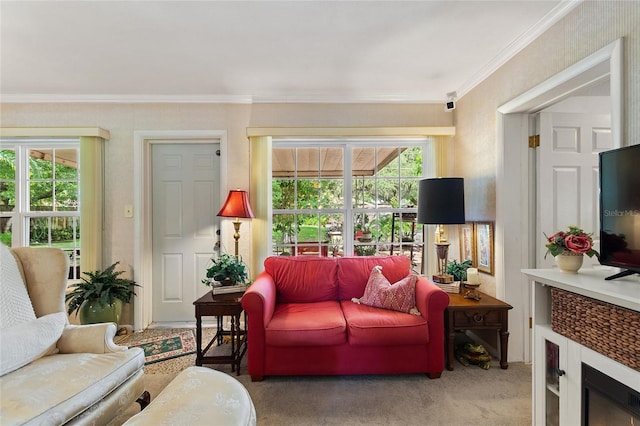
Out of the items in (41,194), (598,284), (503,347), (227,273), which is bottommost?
(503,347)

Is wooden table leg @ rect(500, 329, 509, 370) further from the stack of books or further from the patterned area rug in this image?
the patterned area rug

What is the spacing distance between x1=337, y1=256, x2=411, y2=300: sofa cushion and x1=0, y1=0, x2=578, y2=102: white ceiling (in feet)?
5.62

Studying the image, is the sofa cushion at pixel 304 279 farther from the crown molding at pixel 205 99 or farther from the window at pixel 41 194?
→ the window at pixel 41 194

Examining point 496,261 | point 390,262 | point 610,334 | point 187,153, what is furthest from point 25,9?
point 496,261

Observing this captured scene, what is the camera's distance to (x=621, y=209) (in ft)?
4.17

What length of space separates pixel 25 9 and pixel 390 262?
10.2 ft

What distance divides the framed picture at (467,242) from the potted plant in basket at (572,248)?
1.22 metres

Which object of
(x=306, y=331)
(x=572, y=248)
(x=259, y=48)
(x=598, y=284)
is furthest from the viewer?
(x=259, y=48)

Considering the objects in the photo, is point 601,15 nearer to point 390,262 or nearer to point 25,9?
point 390,262

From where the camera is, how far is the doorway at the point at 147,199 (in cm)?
301

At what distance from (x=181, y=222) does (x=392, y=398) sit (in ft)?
8.63

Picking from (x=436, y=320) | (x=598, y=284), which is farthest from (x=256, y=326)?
(x=598, y=284)

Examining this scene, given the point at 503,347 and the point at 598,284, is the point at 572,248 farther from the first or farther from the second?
the point at 503,347

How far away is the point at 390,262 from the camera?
2660 millimetres
